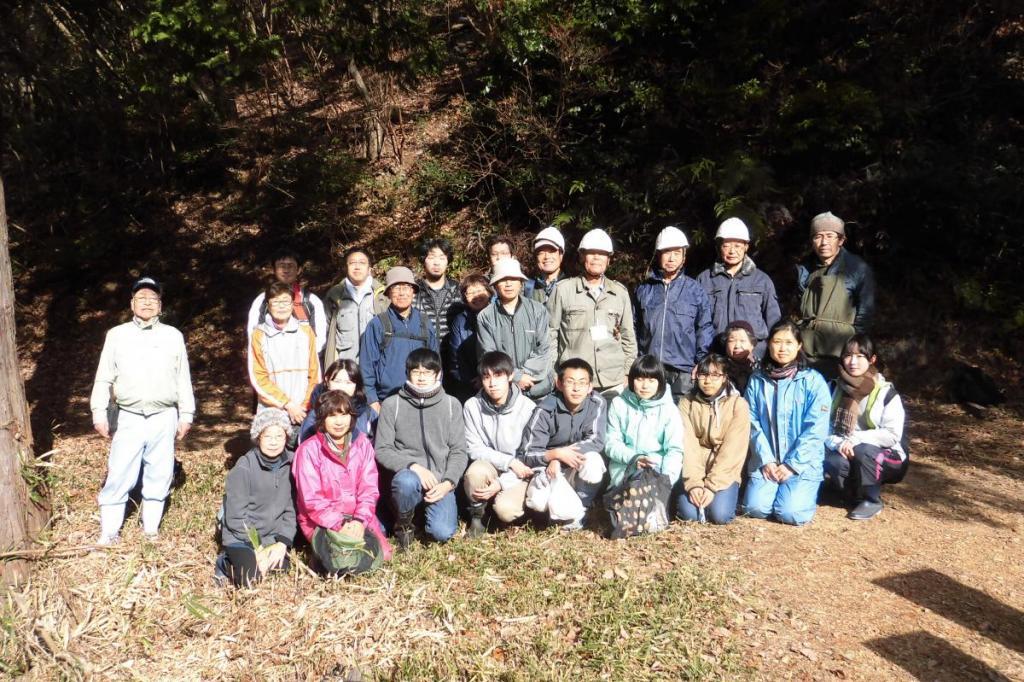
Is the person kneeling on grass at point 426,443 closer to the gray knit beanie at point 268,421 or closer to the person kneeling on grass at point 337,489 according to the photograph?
the person kneeling on grass at point 337,489

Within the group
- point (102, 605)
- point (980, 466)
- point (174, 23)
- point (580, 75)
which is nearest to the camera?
point (102, 605)

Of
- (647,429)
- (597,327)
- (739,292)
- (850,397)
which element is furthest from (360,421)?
(850,397)

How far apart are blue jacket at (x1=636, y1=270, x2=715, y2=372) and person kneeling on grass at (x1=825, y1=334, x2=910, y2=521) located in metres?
1.02

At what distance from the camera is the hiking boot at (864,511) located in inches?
212

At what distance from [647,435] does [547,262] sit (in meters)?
1.61

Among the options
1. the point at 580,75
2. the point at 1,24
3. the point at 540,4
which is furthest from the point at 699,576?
the point at 540,4

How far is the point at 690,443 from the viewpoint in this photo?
532 centimetres

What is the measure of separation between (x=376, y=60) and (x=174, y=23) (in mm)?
1905

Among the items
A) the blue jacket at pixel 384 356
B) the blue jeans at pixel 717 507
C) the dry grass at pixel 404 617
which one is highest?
the blue jacket at pixel 384 356

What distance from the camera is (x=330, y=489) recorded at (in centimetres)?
473

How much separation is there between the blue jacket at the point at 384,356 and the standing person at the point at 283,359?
445 millimetres

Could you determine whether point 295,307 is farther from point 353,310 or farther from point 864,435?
point 864,435

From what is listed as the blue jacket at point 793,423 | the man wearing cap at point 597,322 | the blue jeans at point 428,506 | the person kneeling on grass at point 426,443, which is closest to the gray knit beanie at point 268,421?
the person kneeling on grass at point 426,443

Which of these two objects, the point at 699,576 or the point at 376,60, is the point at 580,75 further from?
the point at 699,576
